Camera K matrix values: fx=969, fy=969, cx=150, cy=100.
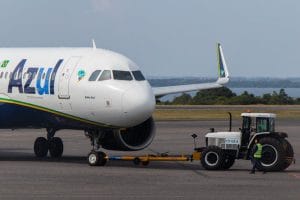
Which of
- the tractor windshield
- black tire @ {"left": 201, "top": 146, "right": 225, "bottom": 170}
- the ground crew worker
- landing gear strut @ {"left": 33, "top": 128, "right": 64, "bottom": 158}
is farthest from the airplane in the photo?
the ground crew worker

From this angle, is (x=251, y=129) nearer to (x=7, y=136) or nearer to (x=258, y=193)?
(x=258, y=193)

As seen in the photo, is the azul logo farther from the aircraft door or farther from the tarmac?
the tarmac

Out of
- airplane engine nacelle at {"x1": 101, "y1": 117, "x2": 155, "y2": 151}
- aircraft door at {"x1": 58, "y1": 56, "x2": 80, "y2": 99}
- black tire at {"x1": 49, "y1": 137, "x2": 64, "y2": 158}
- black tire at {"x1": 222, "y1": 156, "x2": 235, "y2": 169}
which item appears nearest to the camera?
black tire at {"x1": 222, "y1": 156, "x2": 235, "y2": 169}

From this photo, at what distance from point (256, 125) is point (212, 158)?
160 cm

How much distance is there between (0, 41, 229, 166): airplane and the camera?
27.4 m

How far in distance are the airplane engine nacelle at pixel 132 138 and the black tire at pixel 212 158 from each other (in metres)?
3.11

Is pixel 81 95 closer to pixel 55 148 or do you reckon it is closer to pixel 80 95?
pixel 80 95

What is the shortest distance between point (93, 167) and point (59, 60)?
376cm

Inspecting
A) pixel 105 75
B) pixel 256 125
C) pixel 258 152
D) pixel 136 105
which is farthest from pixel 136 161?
pixel 258 152

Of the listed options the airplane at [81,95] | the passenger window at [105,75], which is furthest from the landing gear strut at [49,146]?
the passenger window at [105,75]

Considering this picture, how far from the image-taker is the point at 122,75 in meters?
28.1

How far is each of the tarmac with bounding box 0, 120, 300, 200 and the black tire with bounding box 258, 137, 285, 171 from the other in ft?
1.10

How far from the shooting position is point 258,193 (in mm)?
20969

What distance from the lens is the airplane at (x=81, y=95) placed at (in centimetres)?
2741
